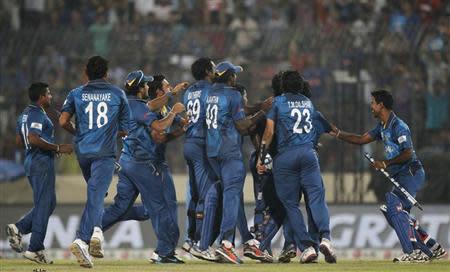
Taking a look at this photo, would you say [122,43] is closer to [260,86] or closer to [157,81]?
[260,86]

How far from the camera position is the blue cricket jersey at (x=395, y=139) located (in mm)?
16438

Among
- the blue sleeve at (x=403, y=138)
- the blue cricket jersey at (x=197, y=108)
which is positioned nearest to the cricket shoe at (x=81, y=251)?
the blue cricket jersey at (x=197, y=108)

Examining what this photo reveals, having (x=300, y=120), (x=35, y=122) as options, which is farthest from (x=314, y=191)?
(x=35, y=122)

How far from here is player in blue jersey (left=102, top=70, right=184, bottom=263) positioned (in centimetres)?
1619

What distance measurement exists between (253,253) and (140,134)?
75.7 inches

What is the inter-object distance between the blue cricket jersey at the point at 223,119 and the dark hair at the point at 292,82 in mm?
548

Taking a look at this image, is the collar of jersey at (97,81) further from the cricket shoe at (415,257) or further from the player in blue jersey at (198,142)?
the cricket shoe at (415,257)

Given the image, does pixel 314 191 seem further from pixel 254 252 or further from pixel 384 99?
pixel 384 99

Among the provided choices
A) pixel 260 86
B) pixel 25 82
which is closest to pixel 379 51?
pixel 260 86

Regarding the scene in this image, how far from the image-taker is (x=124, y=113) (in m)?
15.3

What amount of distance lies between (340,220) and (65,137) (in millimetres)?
4414

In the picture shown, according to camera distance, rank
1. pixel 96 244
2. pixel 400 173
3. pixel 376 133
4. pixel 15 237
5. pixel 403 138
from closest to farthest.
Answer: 1. pixel 96 244
2. pixel 403 138
3. pixel 400 173
4. pixel 15 237
5. pixel 376 133

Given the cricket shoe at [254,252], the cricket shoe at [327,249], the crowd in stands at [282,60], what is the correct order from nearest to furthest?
the cricket shoe at [327,249] → the cricket shoe at [254,252] → the crowd in stands at [282,60]

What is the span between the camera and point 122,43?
2234 centimetres
